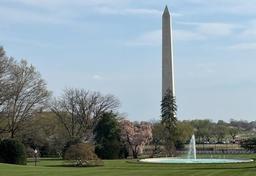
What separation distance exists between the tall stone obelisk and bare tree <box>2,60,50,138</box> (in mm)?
29695

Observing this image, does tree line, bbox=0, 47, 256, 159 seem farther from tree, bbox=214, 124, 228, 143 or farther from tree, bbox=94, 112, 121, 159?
tree, bbox=214, 124, 228, 143

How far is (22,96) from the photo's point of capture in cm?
7244

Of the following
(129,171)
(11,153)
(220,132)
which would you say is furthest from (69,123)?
(220,132)

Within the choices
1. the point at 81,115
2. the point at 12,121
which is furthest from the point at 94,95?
the point at 12,121

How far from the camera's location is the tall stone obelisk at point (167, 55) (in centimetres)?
9750

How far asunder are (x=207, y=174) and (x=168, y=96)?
56.7m

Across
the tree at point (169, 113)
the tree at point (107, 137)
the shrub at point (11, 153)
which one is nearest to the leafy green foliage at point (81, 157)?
the shrub at point (11, 153)

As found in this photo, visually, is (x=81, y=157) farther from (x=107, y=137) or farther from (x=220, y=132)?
(x=220, y=132)

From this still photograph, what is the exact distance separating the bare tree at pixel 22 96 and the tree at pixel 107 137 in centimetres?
1046

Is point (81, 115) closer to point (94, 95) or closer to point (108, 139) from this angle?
point (94, 95)

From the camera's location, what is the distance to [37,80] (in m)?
73.2

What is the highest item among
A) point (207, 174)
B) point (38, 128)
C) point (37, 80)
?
point (37, 80)

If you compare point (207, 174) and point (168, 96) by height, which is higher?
point (168, 96)

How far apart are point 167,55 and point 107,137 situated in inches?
910
